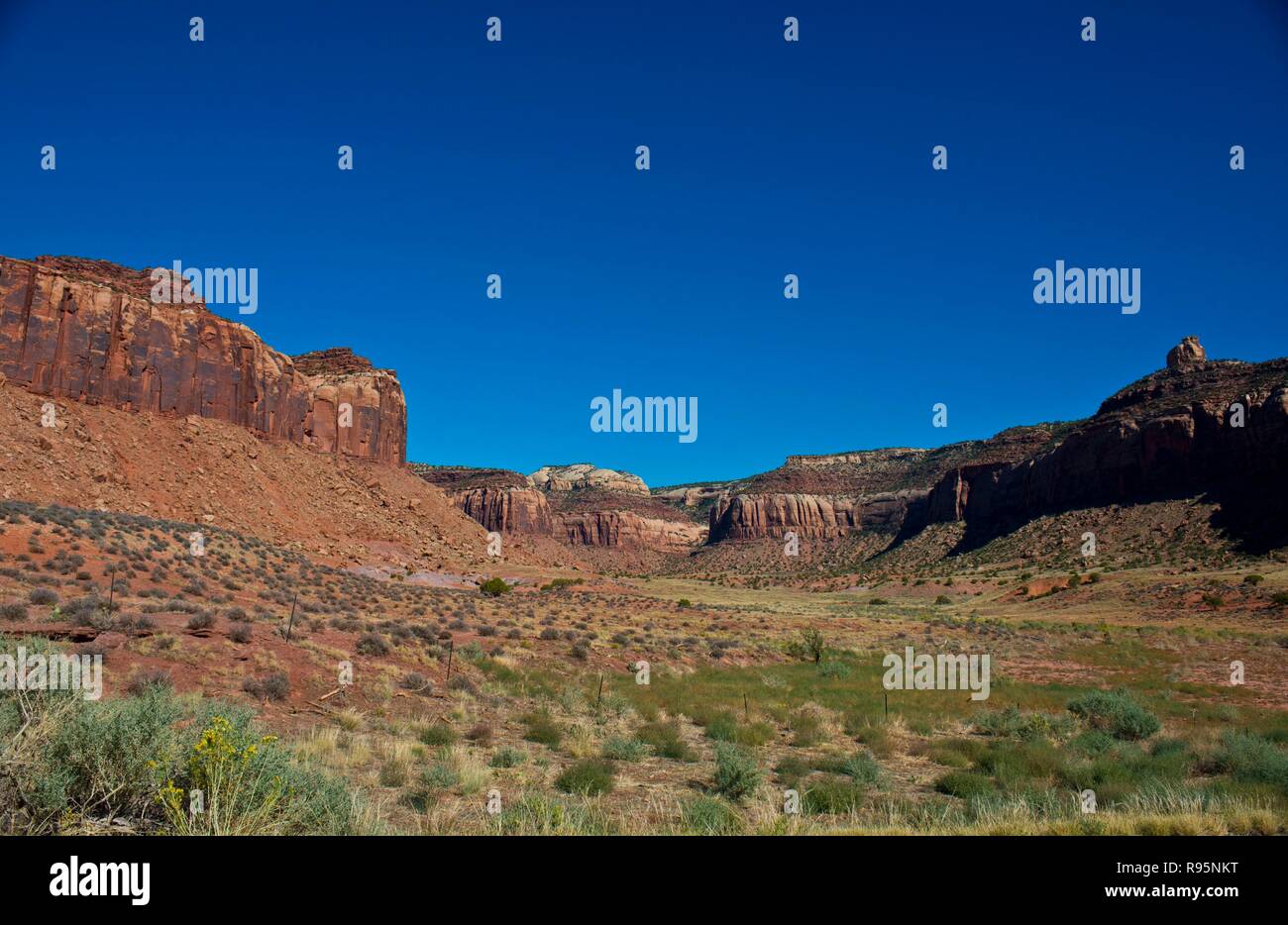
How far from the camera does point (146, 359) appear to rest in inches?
2448

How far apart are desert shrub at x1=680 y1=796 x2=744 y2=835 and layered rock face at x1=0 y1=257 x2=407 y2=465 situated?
67.6m

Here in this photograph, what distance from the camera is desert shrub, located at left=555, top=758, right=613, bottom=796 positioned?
8.99 metres

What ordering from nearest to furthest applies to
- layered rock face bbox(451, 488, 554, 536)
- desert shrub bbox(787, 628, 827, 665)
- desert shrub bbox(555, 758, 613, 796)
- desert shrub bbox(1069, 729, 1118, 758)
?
1. desert shrub bbox(555, 758, 613, 796)
2. desert shrub bbox(1069, 729, 1118, 758)
3. desert shrub bbox(787, 628, 827, 665)
4. layered rock face bbox(451, 488, 554, 536)

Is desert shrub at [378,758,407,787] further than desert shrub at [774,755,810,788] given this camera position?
No

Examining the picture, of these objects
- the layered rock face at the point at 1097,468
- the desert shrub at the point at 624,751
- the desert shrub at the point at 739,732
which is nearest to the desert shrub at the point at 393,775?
the desert shrub at the point at 624,751

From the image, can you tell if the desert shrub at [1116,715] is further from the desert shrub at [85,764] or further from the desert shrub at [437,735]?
the desert shrub at [85,764]

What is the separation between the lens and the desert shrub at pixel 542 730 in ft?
39.1

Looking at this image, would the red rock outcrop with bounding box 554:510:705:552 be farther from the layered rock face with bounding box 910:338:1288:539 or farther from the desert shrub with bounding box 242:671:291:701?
the desert shrub with bounding box 242:671:291:701

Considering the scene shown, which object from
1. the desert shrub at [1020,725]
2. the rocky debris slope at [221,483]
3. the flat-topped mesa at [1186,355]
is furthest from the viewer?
the flat-topped mesa at [1186,355]

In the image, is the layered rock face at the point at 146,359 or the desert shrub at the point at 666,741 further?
the layered rock face at the point at 146,359

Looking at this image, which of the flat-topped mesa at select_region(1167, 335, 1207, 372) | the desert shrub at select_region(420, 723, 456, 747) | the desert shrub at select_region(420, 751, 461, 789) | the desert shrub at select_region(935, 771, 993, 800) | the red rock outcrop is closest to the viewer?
the desert shrub at select_region(420, 751, 461, 789)

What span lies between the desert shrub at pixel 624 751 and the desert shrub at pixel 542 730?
3.03 ft

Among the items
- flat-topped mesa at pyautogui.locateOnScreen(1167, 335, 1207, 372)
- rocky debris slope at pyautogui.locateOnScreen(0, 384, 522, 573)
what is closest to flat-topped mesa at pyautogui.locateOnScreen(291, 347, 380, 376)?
rocky debris slope at pyautogui.locateOnScreen(0, 384, 522, 573)
